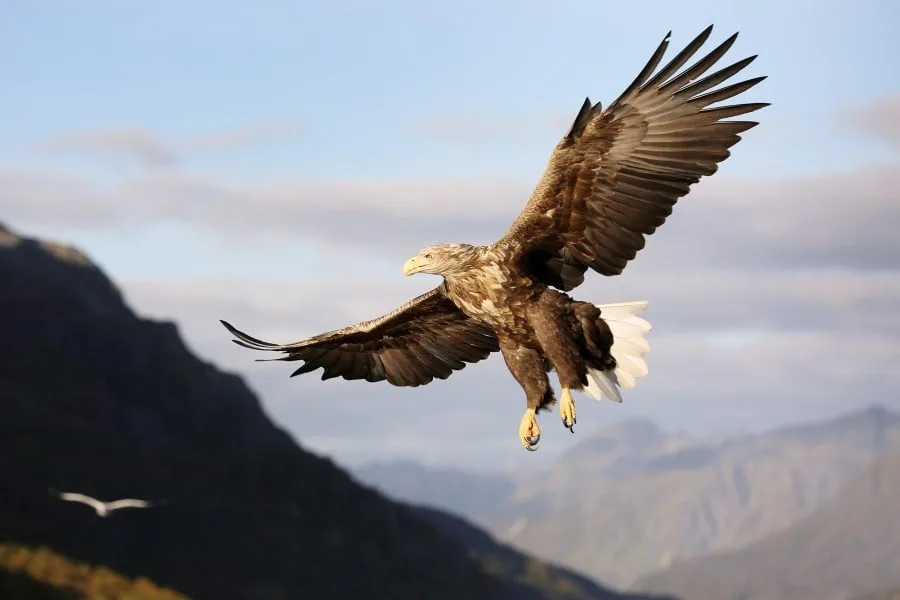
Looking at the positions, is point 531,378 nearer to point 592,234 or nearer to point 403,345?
point 592,234

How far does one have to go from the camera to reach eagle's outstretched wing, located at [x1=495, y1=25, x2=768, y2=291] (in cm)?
1191

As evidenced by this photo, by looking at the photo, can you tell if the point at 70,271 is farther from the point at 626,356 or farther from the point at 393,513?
the point at 626,356

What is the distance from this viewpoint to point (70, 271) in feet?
532

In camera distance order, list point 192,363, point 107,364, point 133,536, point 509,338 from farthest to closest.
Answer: point 192,363
point 107,364
point 133,536
point 509,338

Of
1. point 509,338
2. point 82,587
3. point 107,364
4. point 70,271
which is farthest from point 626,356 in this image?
point 70,271

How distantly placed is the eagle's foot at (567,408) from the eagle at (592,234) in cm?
2

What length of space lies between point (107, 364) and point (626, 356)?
422 feet

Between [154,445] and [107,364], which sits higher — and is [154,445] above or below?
below

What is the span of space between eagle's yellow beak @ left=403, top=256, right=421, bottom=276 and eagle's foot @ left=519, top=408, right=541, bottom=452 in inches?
70.6

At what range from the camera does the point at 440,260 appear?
13102 millimetres

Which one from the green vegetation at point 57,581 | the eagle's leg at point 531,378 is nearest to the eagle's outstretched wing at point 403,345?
the eagle's leg at point 531,378

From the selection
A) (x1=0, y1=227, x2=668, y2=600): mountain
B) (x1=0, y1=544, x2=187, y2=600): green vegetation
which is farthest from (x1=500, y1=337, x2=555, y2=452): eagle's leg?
(x1=0, y1=227, x2=668, y2=600): mountain

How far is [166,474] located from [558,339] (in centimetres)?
10802

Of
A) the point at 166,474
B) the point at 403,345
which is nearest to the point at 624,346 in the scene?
the point at 403,345
